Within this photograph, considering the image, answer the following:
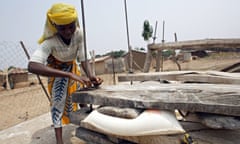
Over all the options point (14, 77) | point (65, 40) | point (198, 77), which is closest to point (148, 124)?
point (198, 77)

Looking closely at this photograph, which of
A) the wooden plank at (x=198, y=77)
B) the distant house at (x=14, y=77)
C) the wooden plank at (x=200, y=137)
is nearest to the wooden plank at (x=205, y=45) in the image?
the wooden plank at (x=198, y=77)

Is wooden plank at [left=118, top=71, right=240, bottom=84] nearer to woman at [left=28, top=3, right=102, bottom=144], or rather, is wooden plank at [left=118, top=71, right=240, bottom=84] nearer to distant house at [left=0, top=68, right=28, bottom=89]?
woman at [left=28, top=3, right=102, bottom=144]

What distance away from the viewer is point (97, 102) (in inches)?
52.6

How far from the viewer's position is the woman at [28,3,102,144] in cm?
152

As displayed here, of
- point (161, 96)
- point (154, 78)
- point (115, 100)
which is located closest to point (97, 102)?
point (115, 100)

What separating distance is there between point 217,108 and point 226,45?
2361 millimetres

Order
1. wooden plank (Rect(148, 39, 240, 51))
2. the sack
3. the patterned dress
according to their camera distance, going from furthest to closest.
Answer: wooden plank (Rect(148, 39, 240, 51)) < the patterned dress < the sack

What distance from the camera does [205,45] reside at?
10.5ft

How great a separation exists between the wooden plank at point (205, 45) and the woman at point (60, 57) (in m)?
1.92

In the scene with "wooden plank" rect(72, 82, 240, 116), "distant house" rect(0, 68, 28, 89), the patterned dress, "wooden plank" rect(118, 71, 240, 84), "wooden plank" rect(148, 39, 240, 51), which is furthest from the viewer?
"distant house" rect(0, 68, 28, 89)

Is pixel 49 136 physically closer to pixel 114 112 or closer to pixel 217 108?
pixel 114 112

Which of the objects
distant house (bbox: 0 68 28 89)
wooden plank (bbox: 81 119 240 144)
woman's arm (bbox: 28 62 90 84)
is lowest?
distant house (bbox: 0 68 28 89)

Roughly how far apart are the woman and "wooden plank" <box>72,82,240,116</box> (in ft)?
0.97

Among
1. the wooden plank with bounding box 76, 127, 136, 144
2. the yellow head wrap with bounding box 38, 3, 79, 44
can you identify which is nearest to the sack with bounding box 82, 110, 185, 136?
the wooden plank with bounding box 76, 127, 136, 144
